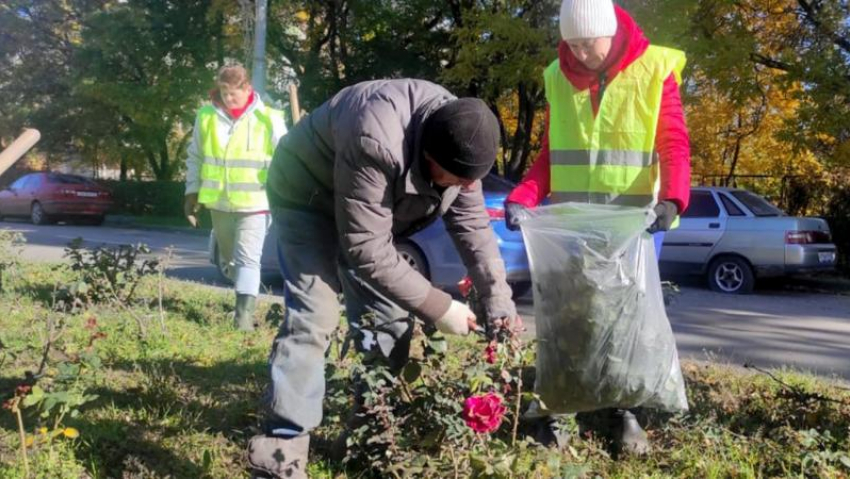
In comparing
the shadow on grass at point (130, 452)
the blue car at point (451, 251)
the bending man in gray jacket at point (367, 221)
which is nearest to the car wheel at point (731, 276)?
the blue car at point (451, 251)

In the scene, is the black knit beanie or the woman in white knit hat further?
the woman in white knit hat

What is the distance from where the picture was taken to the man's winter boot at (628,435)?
311 centimetres

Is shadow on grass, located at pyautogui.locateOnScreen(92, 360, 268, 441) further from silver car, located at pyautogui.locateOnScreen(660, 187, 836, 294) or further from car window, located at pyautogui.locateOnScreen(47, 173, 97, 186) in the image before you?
car window, located at pyautogui.locateOnScreen(47, 173, 97, 186)

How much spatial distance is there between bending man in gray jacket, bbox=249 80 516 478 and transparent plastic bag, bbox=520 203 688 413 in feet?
0.77

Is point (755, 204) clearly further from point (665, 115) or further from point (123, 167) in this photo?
point (123, 167)

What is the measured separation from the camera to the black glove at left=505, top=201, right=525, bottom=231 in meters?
3.11

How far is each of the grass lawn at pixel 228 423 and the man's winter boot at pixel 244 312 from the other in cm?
50

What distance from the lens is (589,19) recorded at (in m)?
2.86

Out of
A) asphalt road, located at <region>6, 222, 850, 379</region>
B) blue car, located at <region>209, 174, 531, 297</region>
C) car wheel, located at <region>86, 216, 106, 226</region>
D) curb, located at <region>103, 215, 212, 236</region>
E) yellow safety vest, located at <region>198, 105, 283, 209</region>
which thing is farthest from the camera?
car wheel, located at <region>86, 216, 106, 226</region>

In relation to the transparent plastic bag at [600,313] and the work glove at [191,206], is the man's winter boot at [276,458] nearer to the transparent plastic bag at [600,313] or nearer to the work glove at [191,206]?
the transparent plastic bag at [600,313]

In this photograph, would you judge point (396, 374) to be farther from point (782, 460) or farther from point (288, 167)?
point (782, 460)

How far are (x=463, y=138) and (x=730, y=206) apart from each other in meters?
9.28

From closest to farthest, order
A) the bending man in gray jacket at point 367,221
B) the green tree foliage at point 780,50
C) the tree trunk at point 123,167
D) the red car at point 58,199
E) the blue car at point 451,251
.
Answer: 1. the bending man in gray jacket at point 367,221
2. the blue car at point 451,251
3. the green tree foliage at point 780,50
4. the red car at point 58,199
5. the tree trunk at point 123,167

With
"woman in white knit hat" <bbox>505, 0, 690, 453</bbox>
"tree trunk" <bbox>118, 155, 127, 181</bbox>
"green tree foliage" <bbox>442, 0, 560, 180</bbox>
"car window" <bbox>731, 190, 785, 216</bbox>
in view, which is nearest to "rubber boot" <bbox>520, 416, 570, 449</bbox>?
"woman in white knit hat" <bbox>505, 0, 690, 453</bbox>
